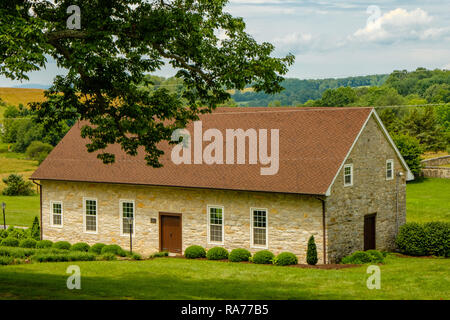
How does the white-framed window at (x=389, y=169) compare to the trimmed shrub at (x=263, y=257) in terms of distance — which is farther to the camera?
the white-framed window at (x=389, y=169)

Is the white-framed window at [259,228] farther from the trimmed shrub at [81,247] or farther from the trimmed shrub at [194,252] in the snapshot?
the trimmed shrub at [81,247]

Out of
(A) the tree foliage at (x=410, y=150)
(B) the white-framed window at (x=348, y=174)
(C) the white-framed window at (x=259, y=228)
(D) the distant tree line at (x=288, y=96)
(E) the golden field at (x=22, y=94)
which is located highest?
(D) the distant tree line at (x=288, y=96)

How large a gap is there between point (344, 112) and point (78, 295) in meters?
19.5

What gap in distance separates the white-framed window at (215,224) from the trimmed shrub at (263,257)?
9.03 feet

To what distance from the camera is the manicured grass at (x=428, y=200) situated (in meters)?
47.2

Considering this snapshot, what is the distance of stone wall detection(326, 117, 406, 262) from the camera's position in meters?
27.9

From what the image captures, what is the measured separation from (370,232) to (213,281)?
13.1 metres

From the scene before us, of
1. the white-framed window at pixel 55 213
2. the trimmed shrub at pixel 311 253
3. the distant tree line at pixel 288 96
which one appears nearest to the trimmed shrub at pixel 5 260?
the white-framed window at pixel 55 213

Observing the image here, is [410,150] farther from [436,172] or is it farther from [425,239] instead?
[425,239]

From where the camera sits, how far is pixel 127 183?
32.1 meters

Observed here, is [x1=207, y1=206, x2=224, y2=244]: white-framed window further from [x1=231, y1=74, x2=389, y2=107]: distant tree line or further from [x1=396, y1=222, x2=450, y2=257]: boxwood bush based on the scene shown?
[x1=231, y1=74, x2=389, y2=107]: distant tree line
